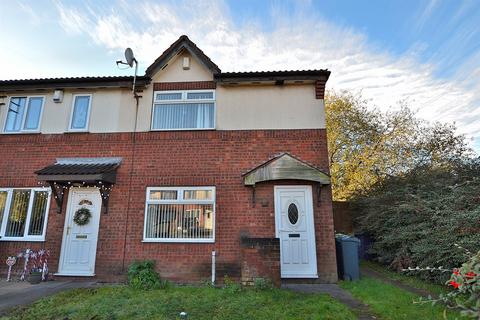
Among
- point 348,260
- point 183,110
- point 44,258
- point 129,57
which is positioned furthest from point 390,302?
point 129,57

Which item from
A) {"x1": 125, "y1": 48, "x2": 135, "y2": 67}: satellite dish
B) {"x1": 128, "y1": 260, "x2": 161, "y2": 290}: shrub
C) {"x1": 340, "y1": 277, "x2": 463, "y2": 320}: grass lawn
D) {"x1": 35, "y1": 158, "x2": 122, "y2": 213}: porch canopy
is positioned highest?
{"x1": 125, "y1": 48, "x2": 135, "y2": 67}: satellite dish

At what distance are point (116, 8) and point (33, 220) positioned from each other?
6714mm

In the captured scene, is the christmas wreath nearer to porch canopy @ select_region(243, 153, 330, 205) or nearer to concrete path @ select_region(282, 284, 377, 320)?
porch canopy @ select_region(243, 153, 330, 205)

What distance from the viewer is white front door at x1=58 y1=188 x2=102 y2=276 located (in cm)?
782

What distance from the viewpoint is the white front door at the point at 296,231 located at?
7.41 meters

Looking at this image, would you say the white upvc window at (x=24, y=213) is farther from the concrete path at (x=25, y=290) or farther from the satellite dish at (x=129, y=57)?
the satellite dish at (x=129, y=57)

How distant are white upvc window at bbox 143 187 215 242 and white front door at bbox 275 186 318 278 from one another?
6.30 feet

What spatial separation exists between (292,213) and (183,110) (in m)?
4.54

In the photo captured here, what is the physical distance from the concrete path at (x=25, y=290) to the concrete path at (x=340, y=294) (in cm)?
536

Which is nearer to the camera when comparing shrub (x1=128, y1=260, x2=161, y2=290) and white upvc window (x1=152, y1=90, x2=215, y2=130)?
shrub (x1=128, y1=260, x2=161, y2=290)

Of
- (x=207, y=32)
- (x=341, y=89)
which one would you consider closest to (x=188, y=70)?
(x=207, y=32)

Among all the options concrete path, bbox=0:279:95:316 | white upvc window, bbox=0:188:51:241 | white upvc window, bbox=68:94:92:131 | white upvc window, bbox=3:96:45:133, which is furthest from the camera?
white upvc window, bbox=3:96:45:133

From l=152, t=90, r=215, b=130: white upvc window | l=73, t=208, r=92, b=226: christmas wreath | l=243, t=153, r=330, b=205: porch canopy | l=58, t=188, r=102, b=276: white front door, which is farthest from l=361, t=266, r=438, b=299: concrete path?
l=73, t=208, r=92, b=226: christmas wreath

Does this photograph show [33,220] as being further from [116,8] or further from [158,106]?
[116,8]
